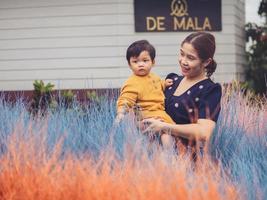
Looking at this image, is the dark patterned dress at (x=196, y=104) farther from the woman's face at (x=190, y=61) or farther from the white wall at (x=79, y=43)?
the white wall at (x=79, y=43)

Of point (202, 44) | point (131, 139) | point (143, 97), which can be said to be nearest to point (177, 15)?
point (143, 97)

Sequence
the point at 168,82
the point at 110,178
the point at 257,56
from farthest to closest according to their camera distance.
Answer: the point at 257,56 → the point at 168,82 → the point at 110,178

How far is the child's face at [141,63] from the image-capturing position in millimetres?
3662

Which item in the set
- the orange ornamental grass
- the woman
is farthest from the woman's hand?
the orange ornamental grass

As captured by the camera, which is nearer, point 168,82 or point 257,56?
point 168,82

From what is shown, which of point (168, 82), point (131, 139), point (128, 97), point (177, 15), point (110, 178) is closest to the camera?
point (110, 178)

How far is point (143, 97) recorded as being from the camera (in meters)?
3.66

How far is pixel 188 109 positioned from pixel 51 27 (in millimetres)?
8049

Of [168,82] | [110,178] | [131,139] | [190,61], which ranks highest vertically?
[190,61]

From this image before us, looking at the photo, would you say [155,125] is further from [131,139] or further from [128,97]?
[128,97]

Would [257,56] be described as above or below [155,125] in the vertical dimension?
above

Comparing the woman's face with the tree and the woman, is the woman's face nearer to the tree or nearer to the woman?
the woman

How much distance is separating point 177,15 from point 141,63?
7.37 m

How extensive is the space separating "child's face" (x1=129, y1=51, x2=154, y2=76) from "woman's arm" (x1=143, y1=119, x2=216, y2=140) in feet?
1.48
